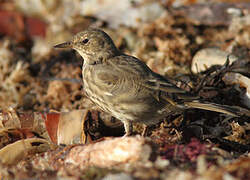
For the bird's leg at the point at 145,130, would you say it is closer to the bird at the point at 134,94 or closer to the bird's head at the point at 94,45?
the bird at the point at 134,94

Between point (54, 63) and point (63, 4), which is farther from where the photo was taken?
point (63, 4)

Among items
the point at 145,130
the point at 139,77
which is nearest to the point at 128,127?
the point at 145,130

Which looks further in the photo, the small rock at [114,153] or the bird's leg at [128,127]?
the bird's leg at [128,127]

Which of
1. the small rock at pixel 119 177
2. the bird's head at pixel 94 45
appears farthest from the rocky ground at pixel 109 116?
the bird's head at pixel 94 45

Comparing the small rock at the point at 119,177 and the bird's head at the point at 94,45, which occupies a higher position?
the bird's head at the point at 94,45

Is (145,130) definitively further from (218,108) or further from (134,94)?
(218,108)

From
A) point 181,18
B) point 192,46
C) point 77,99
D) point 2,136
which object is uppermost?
point 181,18

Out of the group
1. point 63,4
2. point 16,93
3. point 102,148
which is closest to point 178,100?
point 102,148

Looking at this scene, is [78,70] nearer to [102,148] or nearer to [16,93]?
[16,93]

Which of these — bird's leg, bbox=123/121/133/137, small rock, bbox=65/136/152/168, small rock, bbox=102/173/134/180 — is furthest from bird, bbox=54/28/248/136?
small rock, bbox=102/173/134/180
